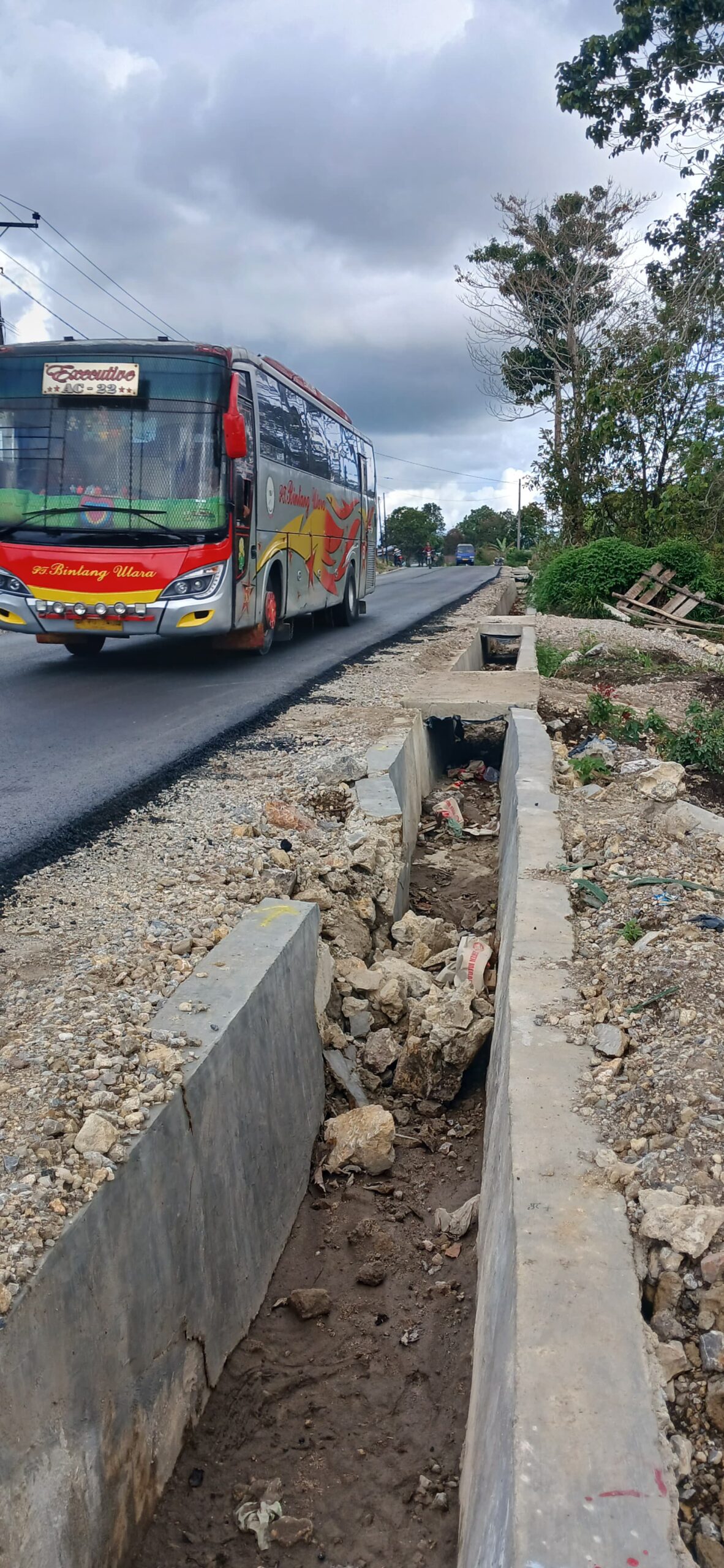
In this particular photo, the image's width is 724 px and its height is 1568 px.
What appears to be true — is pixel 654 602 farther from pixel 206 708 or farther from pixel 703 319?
pixel 206 708

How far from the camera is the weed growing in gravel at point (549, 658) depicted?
467 inches

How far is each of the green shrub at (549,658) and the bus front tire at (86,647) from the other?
4978 mm

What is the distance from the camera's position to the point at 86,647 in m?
11.9

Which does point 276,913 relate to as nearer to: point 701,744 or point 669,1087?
point 669,1087

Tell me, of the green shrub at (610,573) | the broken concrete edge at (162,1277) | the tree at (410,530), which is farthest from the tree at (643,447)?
the tree at (410,530)

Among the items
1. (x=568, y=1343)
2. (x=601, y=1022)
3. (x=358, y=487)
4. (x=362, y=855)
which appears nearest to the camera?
(x=568, y=1343)

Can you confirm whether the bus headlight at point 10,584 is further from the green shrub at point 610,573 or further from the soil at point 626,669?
the green shrub at point 610,573

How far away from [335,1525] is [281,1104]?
137 cm

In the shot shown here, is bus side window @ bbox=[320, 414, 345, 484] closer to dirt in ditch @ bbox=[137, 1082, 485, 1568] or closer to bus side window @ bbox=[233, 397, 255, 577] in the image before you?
bus side window @ bbox=[233, 397, 255, 577]

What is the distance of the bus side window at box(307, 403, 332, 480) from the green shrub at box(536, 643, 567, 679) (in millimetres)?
3852

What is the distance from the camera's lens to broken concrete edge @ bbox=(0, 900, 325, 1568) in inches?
89.1

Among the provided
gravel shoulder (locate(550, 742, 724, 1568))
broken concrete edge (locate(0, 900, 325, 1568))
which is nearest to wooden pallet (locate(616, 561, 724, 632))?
gravel shoulder (locate(550, 742, 724, 1568))

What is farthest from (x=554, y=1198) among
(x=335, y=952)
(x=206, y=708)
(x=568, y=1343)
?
(x=206, y=708)

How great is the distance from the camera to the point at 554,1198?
8.57 feet
